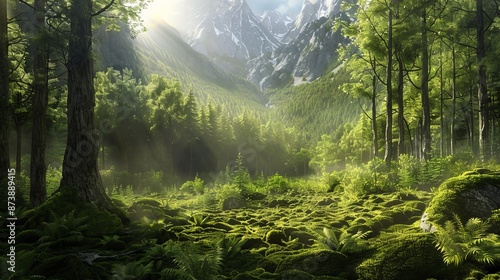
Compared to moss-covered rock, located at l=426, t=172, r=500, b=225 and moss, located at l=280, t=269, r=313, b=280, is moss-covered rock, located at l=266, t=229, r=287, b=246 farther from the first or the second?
moss-covered rock, located at l=426, t=172, r=500, b=225

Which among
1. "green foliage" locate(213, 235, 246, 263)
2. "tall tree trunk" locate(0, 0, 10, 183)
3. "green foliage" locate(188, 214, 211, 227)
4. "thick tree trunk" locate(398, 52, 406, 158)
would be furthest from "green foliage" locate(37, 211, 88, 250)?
"thick tree trunk" locate(398, 52, 406, 158)

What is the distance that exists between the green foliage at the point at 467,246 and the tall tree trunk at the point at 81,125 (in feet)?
24.7

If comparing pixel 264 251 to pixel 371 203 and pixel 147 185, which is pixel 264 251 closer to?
pixel 371 203

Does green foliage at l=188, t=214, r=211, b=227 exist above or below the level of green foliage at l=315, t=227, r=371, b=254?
below

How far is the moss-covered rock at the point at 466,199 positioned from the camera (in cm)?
649

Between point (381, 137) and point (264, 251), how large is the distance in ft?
121

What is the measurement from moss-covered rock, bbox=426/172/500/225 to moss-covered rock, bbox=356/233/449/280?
1.28 meters

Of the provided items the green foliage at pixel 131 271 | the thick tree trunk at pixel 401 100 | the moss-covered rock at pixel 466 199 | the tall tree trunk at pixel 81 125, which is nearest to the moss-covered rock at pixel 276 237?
the green foliage at pixel 131 271

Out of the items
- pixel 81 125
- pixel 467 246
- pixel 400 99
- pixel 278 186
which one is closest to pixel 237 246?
pixel 467 246

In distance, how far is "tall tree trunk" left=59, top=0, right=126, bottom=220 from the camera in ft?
27.7

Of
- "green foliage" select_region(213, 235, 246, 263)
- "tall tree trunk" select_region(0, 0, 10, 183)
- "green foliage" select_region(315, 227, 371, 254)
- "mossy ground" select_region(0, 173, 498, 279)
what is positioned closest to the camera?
"mossy ground" select_region(0, 173, 498, 279)

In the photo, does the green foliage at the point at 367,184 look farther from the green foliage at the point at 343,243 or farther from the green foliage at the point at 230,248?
the green foliage at the point at 230,248

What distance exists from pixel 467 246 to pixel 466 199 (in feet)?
7.38

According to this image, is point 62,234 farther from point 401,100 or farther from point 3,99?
point 401,100
